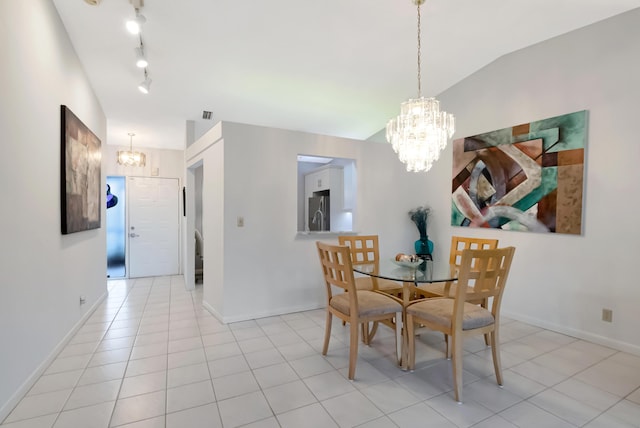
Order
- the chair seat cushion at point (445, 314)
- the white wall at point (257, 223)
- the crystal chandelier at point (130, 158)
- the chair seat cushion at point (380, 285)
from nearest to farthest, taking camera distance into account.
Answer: the chair seat cushion at point (445, 314) → the chair seat cushion at point (380, 285) → the white wall at point (257, 223) → the crystal chandelier at point (130, 158)

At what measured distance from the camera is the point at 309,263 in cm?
400

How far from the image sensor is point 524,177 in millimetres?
3543

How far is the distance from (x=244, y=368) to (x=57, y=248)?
1955mm

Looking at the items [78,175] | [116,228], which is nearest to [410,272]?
[78,175]

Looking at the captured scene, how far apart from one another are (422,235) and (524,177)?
1.52m

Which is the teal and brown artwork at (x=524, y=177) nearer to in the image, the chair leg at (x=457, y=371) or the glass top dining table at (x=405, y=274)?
the glass top dining table at (x=405, y=274)

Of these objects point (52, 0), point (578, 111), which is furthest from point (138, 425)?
point (578, 111)

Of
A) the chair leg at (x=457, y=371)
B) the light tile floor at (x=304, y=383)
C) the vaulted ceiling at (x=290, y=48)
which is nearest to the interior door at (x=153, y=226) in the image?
the vaulted ceiling at (x=290, y=48)

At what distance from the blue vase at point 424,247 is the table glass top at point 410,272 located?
1556 mm

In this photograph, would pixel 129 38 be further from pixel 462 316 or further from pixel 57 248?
pixel 462 316

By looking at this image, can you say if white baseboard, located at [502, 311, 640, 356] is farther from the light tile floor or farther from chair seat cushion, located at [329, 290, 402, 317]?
chair seat cushion, located at [329, 290, 402, 317]

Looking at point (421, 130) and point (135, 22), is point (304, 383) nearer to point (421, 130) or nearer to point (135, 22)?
point (421, 130)

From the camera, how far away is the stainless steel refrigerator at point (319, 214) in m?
6.34

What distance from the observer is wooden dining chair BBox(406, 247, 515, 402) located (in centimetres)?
203
